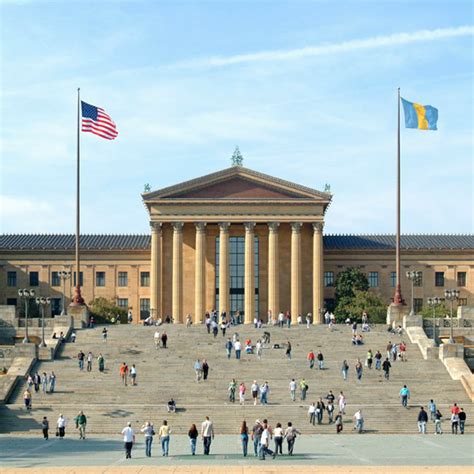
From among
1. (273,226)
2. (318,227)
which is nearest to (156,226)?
(273,226)

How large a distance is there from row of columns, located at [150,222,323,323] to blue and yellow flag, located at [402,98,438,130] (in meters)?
31.2

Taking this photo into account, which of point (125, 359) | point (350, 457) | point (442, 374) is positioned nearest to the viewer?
point (350, 457)

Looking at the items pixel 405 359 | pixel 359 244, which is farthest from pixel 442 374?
pixel 359 244

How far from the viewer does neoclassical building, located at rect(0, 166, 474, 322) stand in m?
113

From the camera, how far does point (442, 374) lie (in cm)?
6944

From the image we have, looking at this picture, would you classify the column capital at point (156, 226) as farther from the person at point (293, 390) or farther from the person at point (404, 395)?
the person at point (404, 395)

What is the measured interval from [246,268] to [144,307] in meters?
15.4

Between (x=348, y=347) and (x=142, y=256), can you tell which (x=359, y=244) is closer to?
(x=142, y=256)

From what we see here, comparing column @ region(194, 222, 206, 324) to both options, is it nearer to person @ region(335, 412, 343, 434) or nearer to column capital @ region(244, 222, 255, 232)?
column capital @ region(244, 222, 255, 232)

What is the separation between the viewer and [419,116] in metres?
82.7

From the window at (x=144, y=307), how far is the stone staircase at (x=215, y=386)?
3865cm

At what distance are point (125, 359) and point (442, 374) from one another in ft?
65.7

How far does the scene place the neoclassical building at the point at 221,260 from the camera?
113 metres

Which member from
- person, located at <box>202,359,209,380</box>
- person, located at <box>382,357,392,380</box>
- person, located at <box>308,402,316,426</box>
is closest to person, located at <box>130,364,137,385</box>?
person, located at <box>202,359,209,380</box>
